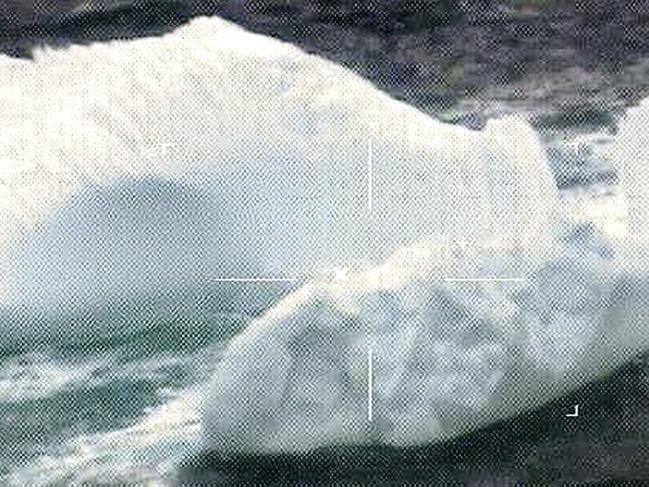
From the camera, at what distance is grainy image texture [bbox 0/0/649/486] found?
641cm

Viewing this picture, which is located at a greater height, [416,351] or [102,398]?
[416,351]

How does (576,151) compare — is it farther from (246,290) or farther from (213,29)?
(246,290)

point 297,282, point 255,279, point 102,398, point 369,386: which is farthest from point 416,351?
point 255,279

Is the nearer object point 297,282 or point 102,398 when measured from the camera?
point 102,398

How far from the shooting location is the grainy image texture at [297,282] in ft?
21.0

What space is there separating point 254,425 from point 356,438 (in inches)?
13.6

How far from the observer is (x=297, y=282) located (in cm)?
791

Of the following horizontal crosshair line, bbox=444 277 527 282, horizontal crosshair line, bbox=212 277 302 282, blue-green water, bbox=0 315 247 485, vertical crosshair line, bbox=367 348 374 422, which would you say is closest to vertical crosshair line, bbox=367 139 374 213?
horizontal crosshair line, bbox=212 277 302 282

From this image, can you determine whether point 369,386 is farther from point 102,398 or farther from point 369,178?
point 369,178

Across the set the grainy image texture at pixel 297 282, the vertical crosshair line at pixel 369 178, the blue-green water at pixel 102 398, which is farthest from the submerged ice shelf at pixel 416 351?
the vertical crosshair line at pixel 369 178

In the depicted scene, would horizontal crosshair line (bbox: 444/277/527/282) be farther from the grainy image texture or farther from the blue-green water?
the blue-green water

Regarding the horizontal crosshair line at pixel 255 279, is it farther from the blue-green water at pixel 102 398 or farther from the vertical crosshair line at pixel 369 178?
the vertical crosshair line at pixel 369 178

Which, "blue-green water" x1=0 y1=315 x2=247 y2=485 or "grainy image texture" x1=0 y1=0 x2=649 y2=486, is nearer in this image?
"grainy image texture" x1=0 y1=0 x2=649 y2=486

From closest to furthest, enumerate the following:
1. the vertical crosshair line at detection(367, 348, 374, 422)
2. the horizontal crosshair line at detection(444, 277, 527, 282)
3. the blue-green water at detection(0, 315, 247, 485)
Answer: the vertical crosshair line at detection(367, 348, 374, 422), the blue-green water at detection(0, 315, 247, 485), the horizontal crosshair line at detection(444, 277, 527, 282)
